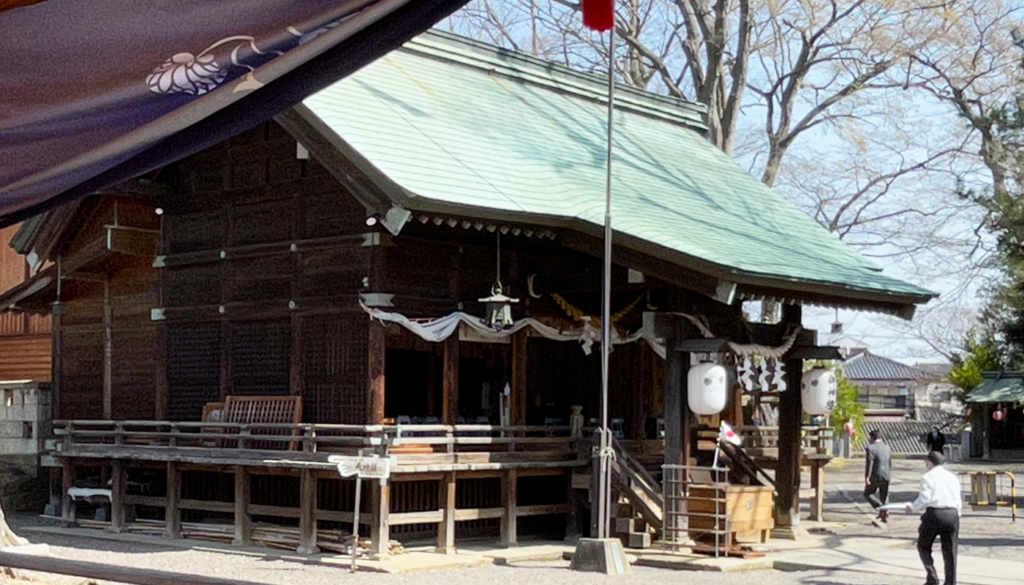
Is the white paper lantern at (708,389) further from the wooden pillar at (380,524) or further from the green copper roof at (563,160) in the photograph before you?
the wooden pillar at (380,524)

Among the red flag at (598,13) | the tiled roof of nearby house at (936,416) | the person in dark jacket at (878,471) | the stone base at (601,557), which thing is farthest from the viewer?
the tiled roof of nearby house at (936,416)

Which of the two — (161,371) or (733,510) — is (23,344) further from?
(733,510)

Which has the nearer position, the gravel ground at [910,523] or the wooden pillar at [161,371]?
the gravel ground at [910,523]

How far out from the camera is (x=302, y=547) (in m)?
16.7

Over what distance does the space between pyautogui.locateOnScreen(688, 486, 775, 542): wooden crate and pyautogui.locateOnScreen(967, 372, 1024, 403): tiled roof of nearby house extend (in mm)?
24531

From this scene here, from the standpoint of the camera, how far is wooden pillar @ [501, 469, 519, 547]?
56.4 ft

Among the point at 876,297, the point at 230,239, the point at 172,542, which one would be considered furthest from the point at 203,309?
the point at 876,297

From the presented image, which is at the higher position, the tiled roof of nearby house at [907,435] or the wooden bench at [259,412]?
the wooden bench at [259,412]

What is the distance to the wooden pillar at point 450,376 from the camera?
679 inches

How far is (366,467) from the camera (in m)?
15.3

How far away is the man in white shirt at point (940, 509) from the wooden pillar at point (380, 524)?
6082mm

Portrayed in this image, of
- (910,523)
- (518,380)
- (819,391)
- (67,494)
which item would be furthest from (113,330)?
(910,523)

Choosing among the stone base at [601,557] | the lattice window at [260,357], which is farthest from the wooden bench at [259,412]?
the stone base at [601,557]

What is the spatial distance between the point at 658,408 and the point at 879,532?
12.8 ft
